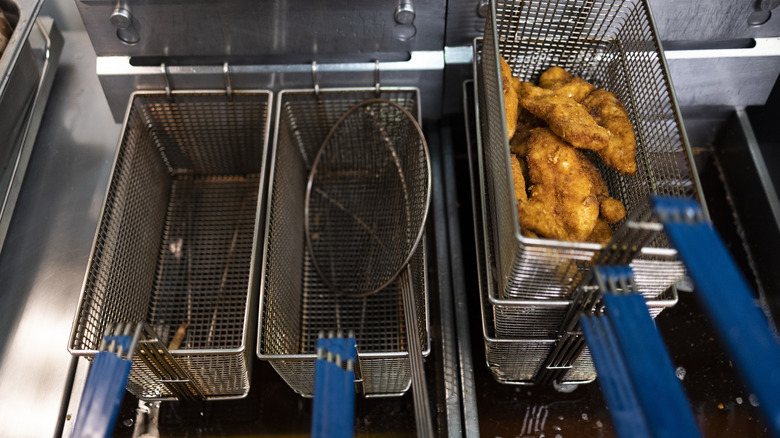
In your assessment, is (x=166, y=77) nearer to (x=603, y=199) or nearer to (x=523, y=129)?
(x=523, y=129)

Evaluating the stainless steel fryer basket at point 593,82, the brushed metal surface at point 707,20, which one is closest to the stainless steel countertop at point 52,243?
the stainless steel fryer basket at point 593,82

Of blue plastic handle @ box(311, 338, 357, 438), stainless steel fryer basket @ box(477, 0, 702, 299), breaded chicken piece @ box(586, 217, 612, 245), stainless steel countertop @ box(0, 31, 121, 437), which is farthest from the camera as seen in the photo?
stainless steel countertop @ box(0, 31, 121, 437)

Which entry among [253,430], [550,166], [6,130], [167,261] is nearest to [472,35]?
[550,166]

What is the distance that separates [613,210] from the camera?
124cm

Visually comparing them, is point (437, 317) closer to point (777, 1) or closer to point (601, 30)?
point (601, 30)

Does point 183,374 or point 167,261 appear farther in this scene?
point 167,261

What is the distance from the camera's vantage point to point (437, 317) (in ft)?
4.80

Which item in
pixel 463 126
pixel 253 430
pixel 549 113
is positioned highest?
pixel 463 126

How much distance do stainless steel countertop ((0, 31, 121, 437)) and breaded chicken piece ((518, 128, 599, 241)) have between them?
1.13 metres

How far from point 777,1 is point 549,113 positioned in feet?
2.18

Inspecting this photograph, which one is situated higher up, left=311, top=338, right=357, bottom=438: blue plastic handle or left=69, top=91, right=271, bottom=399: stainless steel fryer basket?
left=69, top=91, right=271, bottom=399: stainless steel fryer basket

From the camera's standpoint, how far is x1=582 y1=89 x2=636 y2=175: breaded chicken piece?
126cm

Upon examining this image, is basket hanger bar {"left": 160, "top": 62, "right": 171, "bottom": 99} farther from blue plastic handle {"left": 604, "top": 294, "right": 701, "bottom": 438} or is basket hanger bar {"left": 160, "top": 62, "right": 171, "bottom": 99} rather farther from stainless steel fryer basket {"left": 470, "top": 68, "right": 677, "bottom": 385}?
blue plastic handle {"left": 604, "top": 294, "right": 701, "bottom": 438}

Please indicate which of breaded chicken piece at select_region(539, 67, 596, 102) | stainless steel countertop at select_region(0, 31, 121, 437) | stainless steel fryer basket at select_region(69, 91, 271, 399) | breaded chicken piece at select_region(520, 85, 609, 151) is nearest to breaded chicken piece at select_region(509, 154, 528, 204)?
breaded chicken piece at select_region(520, 85, 609, 151)
